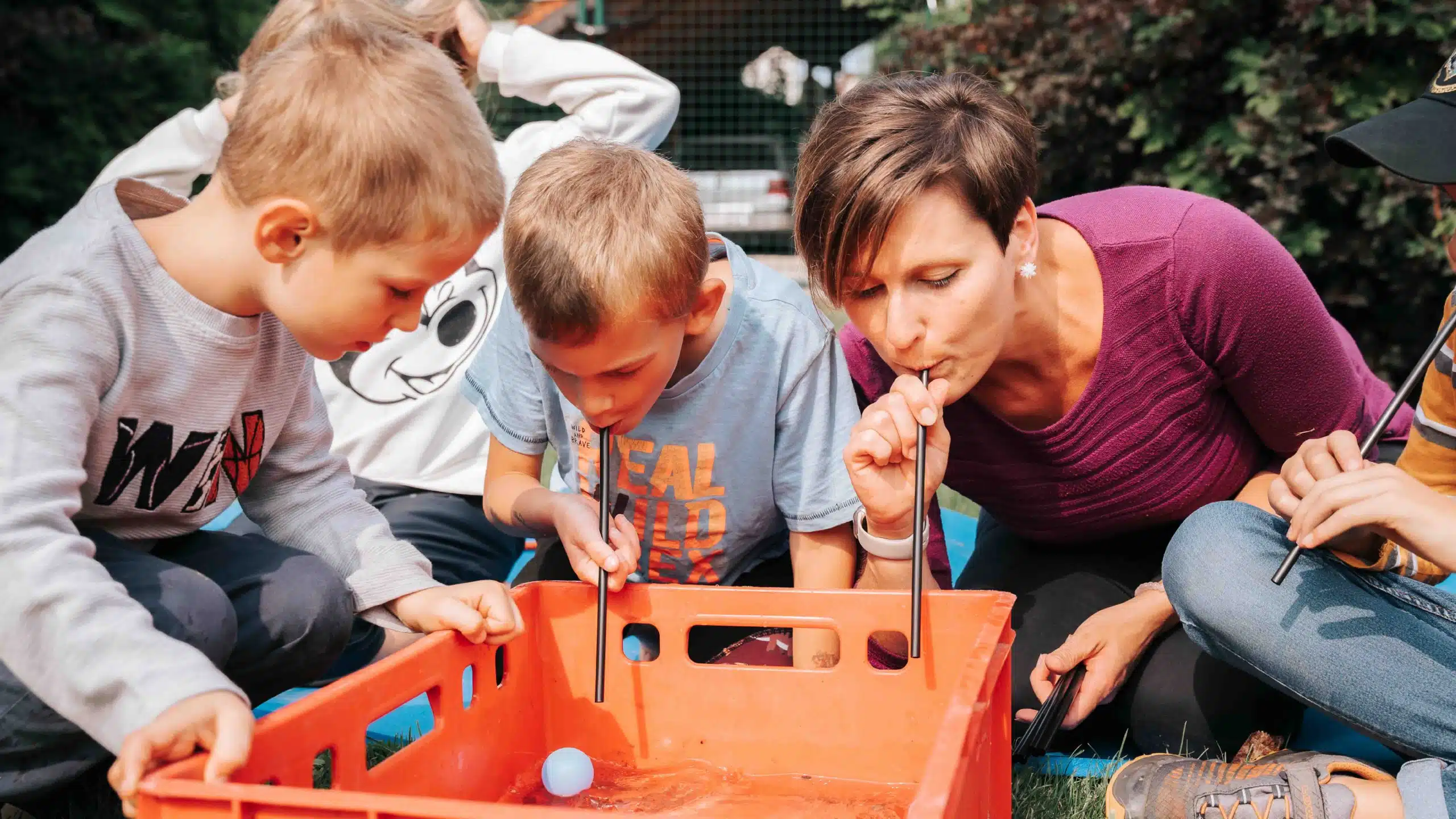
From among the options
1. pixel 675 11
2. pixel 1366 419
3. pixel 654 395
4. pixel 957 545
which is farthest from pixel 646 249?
pixel 675 11

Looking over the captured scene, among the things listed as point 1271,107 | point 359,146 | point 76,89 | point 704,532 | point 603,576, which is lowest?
point 76,89

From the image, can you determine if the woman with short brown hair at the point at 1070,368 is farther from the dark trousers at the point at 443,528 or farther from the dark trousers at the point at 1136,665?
the dark trousers at the point at 443,528

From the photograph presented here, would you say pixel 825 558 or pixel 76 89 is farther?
pixel 76 89

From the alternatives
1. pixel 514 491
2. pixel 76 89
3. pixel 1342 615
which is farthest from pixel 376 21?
pixel 76 89

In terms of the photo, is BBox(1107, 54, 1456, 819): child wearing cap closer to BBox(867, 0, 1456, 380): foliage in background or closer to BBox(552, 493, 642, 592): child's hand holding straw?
BBox(552, 493, 642, 592): child's hand holding straw

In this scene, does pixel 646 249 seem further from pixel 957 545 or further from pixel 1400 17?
pixel 1400 17

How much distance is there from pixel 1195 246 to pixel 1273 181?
2.38 metres

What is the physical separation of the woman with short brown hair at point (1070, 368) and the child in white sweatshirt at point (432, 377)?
726 mm

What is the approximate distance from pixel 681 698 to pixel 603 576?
0.19 metres

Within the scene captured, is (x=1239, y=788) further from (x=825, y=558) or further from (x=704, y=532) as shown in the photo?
(x=704, y=532)

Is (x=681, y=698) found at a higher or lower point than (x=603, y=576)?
lower

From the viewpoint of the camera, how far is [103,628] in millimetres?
971

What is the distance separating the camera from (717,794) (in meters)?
1.36

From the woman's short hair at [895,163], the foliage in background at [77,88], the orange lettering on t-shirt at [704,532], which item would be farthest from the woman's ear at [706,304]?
the foliage in background at [77,88]
